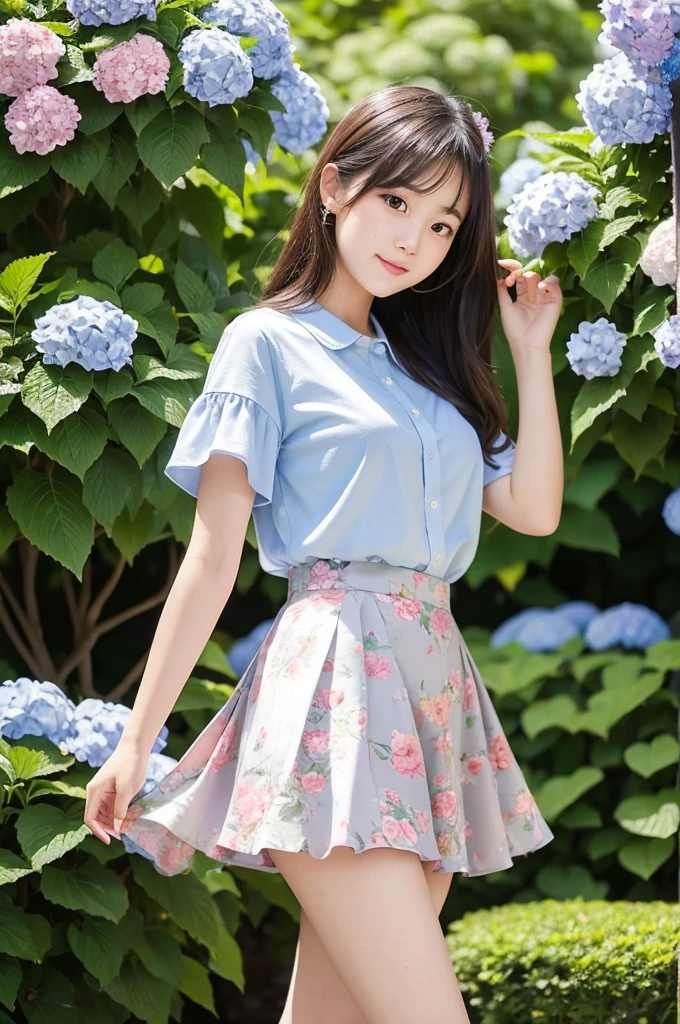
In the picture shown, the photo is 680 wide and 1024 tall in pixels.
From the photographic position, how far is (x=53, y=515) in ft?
8.14

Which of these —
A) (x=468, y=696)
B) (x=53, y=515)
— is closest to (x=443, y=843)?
(x=468, y=696)

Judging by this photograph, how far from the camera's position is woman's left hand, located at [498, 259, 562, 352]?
228 cm

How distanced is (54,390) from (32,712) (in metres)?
0.58

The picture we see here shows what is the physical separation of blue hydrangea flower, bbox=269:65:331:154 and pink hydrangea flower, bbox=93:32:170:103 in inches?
11.2

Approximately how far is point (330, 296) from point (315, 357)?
18 cm

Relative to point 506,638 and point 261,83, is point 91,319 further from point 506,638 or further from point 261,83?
Answer: point 506,638

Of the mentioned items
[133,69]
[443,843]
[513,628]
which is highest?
[133,69]

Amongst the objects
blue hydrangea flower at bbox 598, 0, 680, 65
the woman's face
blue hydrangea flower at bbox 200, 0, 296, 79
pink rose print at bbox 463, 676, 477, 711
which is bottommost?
pink rose print at bbox 463, 676, 477, 711

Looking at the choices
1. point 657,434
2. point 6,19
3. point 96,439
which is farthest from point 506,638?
point 6,19

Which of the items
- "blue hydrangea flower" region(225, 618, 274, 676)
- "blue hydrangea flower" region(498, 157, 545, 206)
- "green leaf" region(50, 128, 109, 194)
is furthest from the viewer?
"blue hydrangea flower" region(225, 618, 274, 676)

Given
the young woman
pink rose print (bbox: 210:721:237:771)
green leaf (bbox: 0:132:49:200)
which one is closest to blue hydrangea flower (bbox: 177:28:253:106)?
green leaf (bbox: 0:132:49:200)

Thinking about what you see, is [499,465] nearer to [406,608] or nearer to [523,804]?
[406,608]

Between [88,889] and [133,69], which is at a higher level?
[133,69]

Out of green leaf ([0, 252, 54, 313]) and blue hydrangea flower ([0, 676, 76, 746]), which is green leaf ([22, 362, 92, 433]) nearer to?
green leaf ([0, 252, 54, 313])
